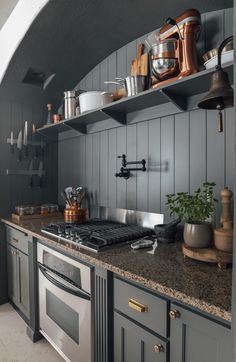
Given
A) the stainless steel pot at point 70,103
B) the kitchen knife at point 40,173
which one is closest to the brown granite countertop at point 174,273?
the stainless steel pot at point 70,103

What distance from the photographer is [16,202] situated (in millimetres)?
2639

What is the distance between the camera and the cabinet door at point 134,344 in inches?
39.0

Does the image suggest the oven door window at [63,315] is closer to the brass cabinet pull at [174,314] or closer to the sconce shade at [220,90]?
the brass cabinet pull at [174,314]

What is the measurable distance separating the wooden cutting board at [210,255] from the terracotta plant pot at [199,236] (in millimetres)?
27

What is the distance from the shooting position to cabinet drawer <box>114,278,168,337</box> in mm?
980

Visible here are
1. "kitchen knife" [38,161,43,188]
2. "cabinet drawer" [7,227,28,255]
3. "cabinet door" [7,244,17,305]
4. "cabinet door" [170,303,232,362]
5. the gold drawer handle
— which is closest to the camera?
"cabinet door" [170,303,232,362]

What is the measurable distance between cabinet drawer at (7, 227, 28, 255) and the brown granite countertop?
0.74 metres

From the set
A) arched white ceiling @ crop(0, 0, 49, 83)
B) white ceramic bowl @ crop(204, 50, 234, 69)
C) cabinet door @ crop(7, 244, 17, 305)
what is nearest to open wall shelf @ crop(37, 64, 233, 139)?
white ceramic bowl @ crop(204, 50, 234, 69)

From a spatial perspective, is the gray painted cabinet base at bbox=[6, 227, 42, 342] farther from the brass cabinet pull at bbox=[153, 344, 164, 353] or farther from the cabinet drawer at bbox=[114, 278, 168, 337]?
the brass cabinet pull at bbox=[153, 344, 164, 353]

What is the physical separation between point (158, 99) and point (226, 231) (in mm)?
888

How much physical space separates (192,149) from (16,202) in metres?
1.84

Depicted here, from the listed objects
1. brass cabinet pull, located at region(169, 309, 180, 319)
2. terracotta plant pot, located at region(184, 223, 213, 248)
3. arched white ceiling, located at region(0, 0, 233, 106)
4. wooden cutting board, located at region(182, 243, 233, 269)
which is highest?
arched white ceiling, located at region(0, 0, 233, 106)

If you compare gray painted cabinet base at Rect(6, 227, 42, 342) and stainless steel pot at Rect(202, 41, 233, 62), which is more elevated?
stainless steel pot at Rect(202, 41, 233, 62)

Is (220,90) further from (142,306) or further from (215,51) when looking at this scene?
(142,306)
